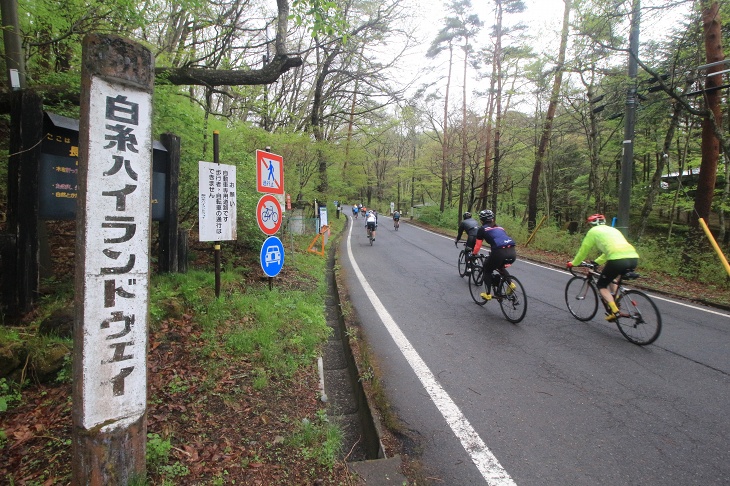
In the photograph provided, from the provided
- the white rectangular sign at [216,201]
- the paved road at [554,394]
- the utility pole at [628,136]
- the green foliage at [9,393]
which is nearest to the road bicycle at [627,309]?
the paved road at [554,394]

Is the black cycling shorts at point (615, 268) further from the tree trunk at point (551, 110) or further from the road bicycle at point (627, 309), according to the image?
the tree trunk at point (551, 110)

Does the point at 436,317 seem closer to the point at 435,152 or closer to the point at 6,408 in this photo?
the point at 6,408

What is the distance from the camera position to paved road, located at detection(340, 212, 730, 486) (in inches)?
107

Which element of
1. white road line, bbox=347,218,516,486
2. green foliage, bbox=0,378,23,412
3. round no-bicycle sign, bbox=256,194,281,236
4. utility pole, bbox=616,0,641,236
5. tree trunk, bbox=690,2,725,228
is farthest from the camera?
utility pole, bbox=616,0,641,236

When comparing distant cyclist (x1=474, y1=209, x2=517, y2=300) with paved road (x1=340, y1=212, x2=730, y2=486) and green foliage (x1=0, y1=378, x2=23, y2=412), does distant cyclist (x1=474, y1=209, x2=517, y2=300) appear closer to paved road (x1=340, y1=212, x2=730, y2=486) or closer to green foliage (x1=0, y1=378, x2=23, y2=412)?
paved road (x1=340, y1=212, x2=730, y2=486)

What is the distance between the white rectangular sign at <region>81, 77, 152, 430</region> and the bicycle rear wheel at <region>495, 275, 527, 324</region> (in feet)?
17.9

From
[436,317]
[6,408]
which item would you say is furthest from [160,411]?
[436,317]

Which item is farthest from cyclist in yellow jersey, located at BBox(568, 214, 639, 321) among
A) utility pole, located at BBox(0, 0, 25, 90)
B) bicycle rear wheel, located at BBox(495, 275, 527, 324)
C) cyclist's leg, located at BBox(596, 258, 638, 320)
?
utility pole, located at BBox(0, 0, 25, 90)

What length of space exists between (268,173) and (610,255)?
570cm

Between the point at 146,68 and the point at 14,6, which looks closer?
the point at 146,68

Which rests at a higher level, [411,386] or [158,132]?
[158,132]

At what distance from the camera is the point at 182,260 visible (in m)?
6.52

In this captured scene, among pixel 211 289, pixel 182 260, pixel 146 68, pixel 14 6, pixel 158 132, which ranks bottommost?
pixel 211 289

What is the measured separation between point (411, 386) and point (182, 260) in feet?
15.8
